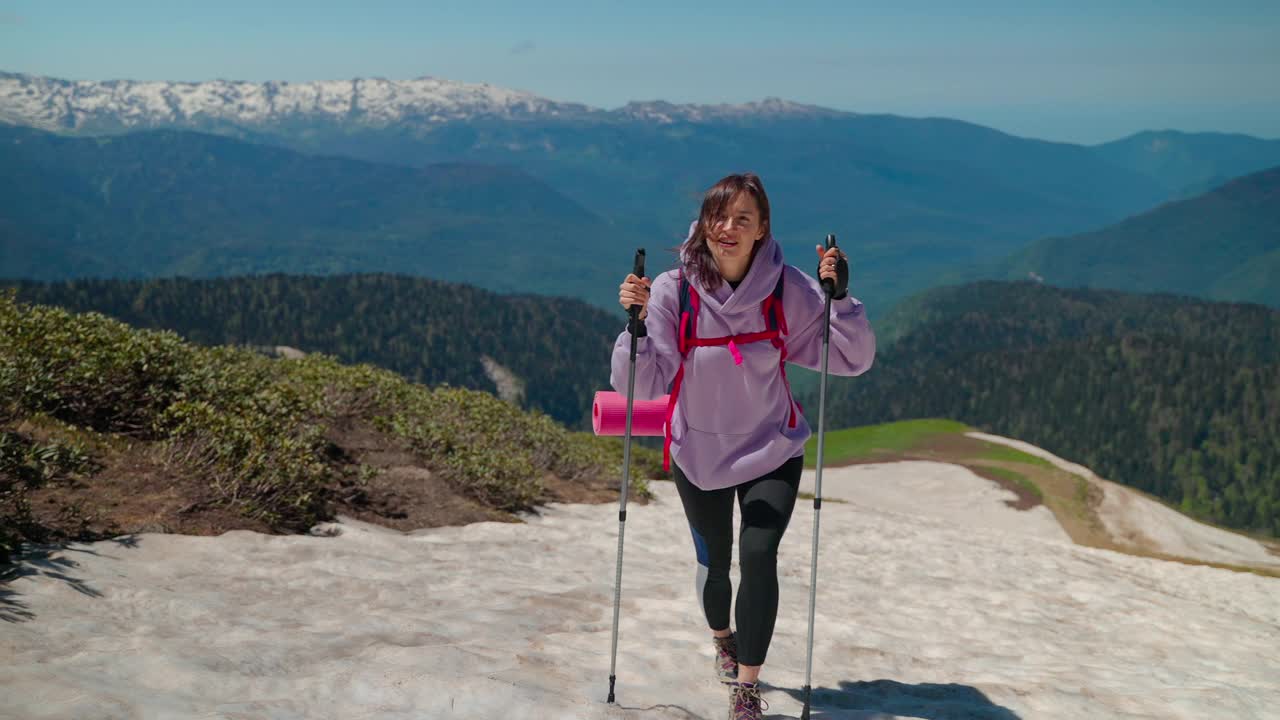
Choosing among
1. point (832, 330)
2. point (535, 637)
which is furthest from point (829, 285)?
point (535, 637)

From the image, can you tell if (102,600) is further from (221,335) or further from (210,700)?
(221,335)

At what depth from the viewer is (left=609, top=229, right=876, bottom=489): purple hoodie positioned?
5965 mm

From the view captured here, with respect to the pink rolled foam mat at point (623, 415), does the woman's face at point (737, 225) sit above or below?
above

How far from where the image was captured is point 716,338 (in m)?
6.00

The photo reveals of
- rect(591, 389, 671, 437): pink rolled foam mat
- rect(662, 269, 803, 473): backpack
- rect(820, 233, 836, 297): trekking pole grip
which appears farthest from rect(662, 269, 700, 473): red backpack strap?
rect(820, 233, 836, 297): trekking pole grip

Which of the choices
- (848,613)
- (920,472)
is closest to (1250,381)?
(920,472)

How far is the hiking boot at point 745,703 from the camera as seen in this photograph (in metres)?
5.88

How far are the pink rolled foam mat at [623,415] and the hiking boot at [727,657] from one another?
1594 millimetres

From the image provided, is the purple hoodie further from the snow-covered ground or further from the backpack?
the snow-covered ground

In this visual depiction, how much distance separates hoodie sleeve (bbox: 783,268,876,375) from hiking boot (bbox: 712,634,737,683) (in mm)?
2103

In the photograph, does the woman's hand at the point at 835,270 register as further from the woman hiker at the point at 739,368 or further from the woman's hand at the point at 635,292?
the woman's hand at the point at 635,292

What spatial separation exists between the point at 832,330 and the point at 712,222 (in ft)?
3.69

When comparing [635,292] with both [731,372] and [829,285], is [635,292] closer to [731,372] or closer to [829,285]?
[731,372]

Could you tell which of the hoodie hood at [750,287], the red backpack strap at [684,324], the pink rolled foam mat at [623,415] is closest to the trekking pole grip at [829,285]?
the hoodie hood at [750,287]
